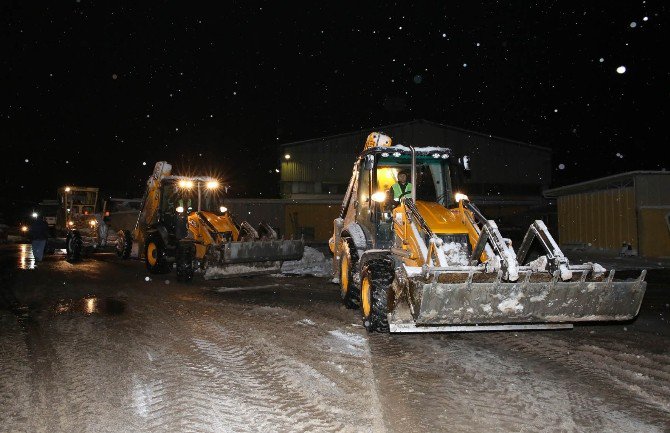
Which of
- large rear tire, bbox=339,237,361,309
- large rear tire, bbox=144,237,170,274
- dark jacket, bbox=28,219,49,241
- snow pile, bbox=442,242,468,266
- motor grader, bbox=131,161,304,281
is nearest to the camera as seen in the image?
snow pile, bbox=442,242,468,266

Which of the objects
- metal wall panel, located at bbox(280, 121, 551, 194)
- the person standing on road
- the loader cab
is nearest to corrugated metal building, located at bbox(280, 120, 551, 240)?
metal wall panel, located at bbox(280, 121, 551, 194)

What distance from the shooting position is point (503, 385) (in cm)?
526

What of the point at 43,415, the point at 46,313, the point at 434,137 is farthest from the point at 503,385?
the point at 434,137

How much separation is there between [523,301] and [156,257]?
35.9 ft

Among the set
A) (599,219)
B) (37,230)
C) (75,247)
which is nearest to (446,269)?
(37,230)

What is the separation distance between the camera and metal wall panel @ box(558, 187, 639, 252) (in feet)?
69.0

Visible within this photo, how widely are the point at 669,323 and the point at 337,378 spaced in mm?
5575

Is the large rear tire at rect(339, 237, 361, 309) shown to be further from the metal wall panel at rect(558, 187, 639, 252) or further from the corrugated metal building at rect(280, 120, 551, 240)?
the corrugated metal building at rect(280, 120, 551, 240)

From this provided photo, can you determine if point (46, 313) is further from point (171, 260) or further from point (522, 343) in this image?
point (522, 343)

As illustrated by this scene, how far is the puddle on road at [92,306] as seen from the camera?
925 centimetres

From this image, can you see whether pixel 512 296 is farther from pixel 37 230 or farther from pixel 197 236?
pixel 37 230

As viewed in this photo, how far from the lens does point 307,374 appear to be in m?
5.64

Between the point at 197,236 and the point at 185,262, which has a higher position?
the point at 197,236

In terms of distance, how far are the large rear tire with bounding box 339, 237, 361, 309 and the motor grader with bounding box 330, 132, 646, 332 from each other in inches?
0.7
